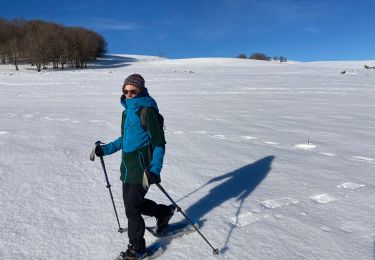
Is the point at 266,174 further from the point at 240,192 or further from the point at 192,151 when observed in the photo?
the point at 192,151

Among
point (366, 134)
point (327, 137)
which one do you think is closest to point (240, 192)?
point (327, 137)

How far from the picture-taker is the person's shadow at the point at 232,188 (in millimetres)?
4613

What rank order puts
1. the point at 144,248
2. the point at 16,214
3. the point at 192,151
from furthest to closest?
the point at 192,151, the point at 16,214, the point at 144,248

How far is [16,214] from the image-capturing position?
13.9ft

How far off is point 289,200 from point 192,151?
267 centimetres

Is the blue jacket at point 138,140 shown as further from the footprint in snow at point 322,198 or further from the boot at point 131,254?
the footprint in snow at point 322,198

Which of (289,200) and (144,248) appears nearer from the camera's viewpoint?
(144,248)

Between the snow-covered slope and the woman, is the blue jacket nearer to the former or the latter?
the woman

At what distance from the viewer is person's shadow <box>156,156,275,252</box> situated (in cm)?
461

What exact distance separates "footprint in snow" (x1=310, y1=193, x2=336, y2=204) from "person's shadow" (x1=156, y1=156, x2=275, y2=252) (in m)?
0.83

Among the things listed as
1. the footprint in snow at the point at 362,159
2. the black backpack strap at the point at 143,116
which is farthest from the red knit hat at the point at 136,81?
the footprint in snow at the point at 362,159

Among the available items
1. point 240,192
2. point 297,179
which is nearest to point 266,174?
point 297,179

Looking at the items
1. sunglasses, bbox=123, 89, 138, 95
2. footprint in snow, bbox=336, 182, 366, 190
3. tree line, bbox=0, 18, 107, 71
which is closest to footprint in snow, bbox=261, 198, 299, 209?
footprint in snow, bbox=336, 182, 366, 190

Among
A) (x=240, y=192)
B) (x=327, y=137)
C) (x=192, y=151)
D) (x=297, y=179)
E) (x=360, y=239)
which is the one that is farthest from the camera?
(x=327, y=137)
